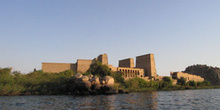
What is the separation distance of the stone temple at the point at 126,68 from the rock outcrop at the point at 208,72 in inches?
2729

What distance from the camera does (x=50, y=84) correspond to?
1529 inches

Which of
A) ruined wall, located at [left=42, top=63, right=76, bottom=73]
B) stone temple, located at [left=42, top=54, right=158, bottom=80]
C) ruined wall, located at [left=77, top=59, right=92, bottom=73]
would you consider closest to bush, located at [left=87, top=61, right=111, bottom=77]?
ruined wall, located at [left=77, top=59, right=92, bottom=73]

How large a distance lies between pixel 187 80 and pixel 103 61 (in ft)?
135

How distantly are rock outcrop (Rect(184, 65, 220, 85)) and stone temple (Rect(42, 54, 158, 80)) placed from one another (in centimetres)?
6931

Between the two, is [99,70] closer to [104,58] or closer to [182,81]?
[104,58]

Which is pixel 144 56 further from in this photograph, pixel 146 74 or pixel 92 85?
pixel 92 85

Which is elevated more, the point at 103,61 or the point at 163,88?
the point at 103,61

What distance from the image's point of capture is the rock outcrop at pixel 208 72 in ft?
387

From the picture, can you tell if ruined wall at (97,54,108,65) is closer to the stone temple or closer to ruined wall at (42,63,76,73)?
the stone temple

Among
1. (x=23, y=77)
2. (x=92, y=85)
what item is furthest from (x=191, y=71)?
(x=23, y=77)

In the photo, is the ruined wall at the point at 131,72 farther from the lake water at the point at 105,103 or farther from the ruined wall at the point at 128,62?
the lake water at the point at 105,103

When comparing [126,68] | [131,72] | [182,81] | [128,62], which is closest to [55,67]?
[126,68]

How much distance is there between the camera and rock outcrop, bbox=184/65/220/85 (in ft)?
387

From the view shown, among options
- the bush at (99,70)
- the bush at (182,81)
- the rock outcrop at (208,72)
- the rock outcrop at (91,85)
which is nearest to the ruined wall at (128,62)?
the bush at (99,70)
